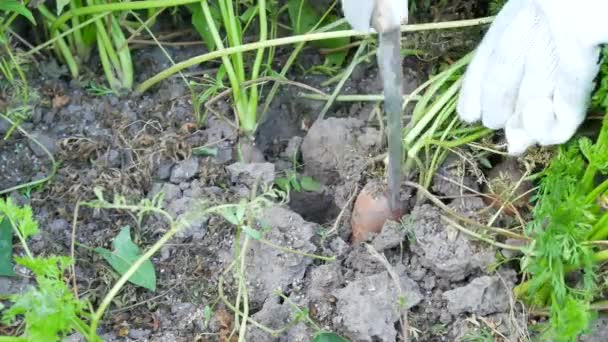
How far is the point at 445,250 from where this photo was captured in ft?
4.08

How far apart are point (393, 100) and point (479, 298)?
313mm

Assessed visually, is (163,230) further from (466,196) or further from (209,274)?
(466,196)

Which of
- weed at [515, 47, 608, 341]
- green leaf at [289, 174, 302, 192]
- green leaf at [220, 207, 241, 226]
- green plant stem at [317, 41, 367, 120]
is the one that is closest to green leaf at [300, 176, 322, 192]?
green leaf at [289, 174, 302, 192]

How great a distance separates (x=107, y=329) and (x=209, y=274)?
6.8 inches

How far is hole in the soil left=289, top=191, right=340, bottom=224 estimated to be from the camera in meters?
1.42

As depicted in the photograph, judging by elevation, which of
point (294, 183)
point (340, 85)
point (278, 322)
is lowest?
point (278, 322)

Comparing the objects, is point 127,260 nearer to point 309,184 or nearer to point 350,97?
point 309,184

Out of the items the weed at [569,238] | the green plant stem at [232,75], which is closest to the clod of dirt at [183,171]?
the green plant stem at [232,75]

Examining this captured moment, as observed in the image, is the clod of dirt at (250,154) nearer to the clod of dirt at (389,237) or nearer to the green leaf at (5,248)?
the clod of dirt at (389,237)

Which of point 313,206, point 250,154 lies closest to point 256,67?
point 250,154

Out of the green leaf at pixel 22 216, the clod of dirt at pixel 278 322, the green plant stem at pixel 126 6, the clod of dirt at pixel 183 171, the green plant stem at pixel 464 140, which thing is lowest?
the clod of dirt at pixel 278 322

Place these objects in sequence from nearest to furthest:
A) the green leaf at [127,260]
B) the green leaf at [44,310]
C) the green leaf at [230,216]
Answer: the green leaf at [44,310]
the green leaf at [230,216]
the green leaf at [127,260]

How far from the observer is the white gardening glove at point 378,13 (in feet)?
3.44

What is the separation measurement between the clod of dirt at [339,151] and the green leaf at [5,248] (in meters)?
0.51
